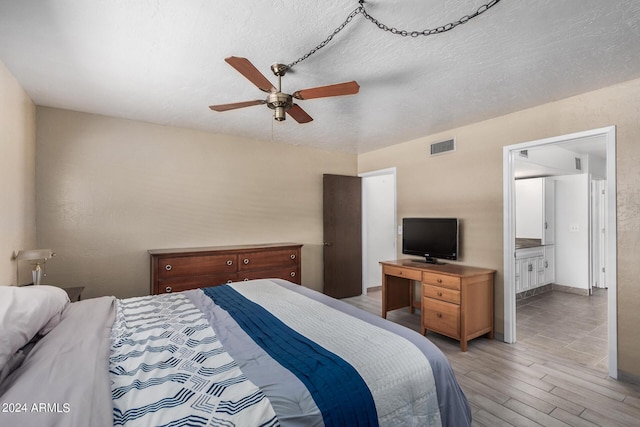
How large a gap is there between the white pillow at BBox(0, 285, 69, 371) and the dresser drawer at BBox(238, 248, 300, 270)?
83.7 inches

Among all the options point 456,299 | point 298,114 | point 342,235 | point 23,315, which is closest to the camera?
point 23,315

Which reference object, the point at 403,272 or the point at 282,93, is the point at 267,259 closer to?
the point at 403,272

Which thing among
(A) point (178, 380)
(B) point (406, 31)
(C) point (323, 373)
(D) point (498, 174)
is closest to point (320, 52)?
(B) point (406, 31)

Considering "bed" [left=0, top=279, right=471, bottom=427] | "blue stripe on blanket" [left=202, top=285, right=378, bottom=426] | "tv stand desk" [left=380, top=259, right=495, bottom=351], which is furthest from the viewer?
"tv stand desk" [left=380, top=259, right=495, bottom=351]

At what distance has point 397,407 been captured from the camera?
129 cm

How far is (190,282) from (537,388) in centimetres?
344

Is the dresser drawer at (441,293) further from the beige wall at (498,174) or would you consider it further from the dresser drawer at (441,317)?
the beige wall at (498,174)

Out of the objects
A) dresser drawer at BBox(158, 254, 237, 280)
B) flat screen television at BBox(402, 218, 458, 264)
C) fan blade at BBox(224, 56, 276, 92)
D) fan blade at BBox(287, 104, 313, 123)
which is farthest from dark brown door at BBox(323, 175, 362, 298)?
fan blade at BBox(224, 56, 276, 92)

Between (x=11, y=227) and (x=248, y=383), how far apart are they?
8.62 feet

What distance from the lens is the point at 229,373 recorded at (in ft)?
4.10

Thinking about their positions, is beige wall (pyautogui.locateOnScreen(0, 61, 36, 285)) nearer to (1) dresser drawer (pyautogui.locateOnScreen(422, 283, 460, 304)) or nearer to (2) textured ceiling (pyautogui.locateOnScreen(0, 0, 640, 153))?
(2) textured ceiling (pyautogui.locateOnScreen(0, 0, 640, 153))

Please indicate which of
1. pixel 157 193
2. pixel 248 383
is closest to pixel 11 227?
pixel 157 193

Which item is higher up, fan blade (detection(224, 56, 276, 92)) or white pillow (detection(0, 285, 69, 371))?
fan blade (detection(224, 56, 276, 92))

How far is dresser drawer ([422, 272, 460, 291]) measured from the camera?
317 cm
